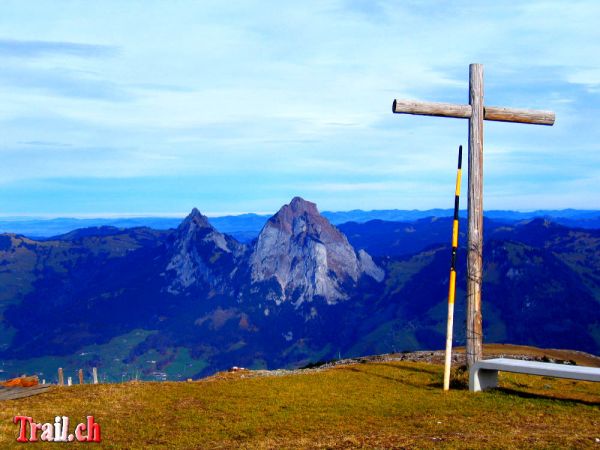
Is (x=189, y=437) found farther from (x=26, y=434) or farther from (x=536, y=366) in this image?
(x=536, y=366)

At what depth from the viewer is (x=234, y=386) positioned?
83.1 feet

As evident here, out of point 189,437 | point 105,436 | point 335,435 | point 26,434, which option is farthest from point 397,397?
point 26,434

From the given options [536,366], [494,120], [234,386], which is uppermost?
[494,120]

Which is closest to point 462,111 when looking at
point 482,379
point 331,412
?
point 482,379

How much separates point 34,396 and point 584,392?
20.7 meters

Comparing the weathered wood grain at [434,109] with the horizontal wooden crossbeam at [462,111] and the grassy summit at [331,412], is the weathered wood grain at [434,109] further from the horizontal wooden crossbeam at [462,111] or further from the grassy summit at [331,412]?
the grassy summit at [331,412]

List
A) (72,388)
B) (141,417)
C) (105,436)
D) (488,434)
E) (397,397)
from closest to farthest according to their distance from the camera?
1. (488,434)
2. (105,436)
3. (141,417)
4. (397,397)
5. (72,388)

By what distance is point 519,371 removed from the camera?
21.1m

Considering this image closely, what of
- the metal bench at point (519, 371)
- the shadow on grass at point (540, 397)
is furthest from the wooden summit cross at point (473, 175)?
the shadow on grass at point (540, 397)

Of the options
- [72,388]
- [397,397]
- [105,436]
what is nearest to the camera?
[105,436]

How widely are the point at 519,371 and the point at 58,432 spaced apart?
48.7 ft

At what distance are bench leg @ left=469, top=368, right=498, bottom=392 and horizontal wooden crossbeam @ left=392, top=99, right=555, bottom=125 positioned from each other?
984 cm

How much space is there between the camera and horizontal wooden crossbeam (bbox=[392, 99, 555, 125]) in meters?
24.0

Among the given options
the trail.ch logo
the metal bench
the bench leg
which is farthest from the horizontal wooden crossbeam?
the trail.ch logo
